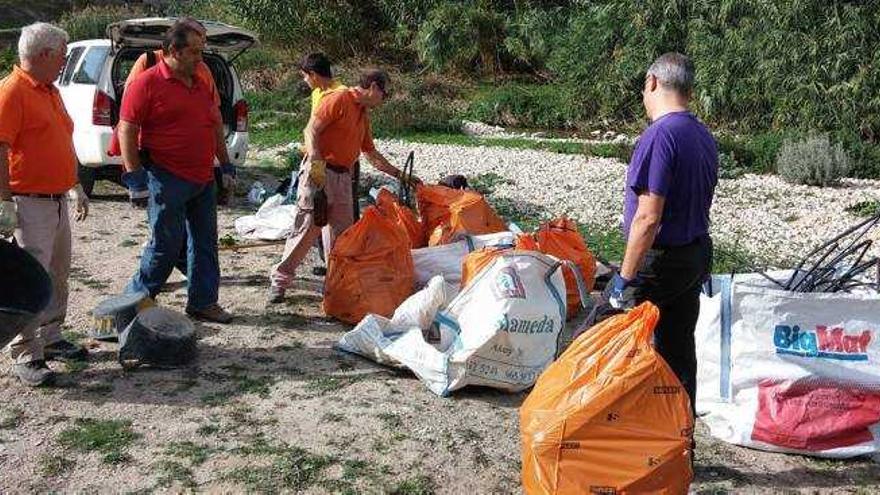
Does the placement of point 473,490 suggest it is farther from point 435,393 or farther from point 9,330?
point 9,330

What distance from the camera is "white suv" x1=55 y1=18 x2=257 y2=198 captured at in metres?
8.52

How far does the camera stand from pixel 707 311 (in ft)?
14.3

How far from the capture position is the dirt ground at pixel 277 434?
3865 millimetres

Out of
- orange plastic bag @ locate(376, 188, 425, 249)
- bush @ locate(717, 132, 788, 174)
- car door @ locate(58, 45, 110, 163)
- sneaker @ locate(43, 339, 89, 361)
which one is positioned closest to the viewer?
sneaker @ locate(43, 339, 89, 361)

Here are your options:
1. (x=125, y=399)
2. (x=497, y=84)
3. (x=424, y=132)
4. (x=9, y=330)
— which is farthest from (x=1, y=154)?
(x=497, y=84)

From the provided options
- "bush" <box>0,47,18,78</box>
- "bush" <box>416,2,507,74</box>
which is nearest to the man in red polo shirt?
"bush" <box>416,2,507,74</box>

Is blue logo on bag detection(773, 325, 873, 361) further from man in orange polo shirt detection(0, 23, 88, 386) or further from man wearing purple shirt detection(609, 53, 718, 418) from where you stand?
man in orange polo shirt detection(0, 23, 88, 386)

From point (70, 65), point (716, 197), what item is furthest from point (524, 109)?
point (70, 65)

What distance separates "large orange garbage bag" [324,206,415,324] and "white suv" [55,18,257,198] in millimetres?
3354

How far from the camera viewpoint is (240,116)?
9.77 meters

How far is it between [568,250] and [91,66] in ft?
18.1

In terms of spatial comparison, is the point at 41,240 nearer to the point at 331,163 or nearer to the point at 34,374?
the point at 34,374

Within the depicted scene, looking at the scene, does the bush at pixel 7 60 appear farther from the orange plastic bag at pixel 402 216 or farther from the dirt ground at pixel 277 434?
the dirt ground at pixel 277 434

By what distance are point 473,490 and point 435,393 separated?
0.94 metres
